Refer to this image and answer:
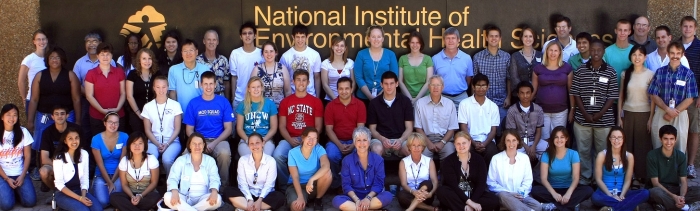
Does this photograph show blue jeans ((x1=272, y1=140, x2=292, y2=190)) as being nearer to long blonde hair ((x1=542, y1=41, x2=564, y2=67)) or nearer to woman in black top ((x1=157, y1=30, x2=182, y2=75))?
woman in black top ((x1=157, y1=30, x2=182, y2=75))

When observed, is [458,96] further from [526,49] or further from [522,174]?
[522,174]

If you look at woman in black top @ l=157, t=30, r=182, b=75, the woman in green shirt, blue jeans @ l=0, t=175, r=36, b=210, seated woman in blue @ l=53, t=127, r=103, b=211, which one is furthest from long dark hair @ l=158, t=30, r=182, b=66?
the woman in green shirt

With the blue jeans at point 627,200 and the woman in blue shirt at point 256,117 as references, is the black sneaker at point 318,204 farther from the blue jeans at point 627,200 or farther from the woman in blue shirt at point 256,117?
the blue jeans at point 627,200

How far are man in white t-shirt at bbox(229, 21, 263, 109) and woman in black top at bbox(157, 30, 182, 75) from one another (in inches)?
22.7

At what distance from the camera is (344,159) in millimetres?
7922

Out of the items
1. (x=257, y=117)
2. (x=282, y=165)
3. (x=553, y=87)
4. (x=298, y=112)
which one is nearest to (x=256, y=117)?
(x=257, y=117)

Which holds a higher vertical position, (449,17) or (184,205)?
(449,17)

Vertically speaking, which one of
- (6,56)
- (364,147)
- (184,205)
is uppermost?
(6,56)

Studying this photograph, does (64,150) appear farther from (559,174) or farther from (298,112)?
(559,174)

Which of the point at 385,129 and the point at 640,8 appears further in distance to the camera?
the point at 640,8

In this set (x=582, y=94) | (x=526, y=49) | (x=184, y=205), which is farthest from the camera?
(x=526, y=49)

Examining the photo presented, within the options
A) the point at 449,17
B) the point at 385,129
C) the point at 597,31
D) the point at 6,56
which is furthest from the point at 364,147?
the point at 6,56

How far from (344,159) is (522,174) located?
1637mm

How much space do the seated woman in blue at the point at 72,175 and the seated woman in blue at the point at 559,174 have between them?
4070mm
